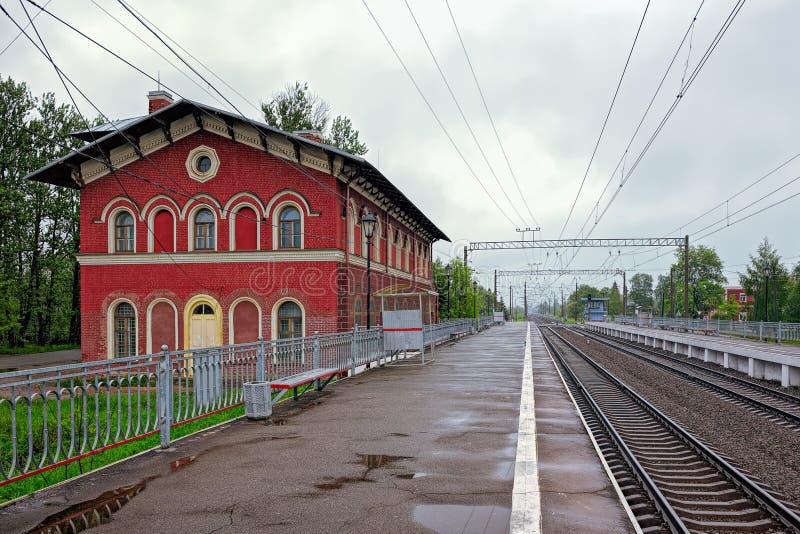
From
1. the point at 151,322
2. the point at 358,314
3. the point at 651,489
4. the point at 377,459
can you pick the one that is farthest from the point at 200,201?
the point at 651,489

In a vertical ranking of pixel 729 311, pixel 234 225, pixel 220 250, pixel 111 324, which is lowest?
pixel 729 311

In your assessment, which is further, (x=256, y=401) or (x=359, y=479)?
(x=256, y=401)

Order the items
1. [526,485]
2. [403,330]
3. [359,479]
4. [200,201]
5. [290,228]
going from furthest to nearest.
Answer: [200,201] < [290,228] < [403,330] < [359,479] < [526,485]

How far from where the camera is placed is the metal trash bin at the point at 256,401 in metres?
9.47

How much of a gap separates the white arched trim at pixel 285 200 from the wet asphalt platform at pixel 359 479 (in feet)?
38.3

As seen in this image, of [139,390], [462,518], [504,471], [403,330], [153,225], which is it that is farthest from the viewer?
[153,225]

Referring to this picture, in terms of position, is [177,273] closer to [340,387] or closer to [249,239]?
[249,239]

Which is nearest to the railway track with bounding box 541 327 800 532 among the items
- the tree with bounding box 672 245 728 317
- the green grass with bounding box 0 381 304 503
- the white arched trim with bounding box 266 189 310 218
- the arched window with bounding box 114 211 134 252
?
the green grass with bounding box 0 381 304 503

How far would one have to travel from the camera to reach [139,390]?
7.37 metres

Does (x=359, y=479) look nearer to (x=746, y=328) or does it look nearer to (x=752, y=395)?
(x=752, y=395)

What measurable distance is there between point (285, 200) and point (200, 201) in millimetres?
3225

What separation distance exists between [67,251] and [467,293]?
31.9m

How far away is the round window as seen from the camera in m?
22.0

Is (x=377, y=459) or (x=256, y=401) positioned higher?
(x=256, y=401)
